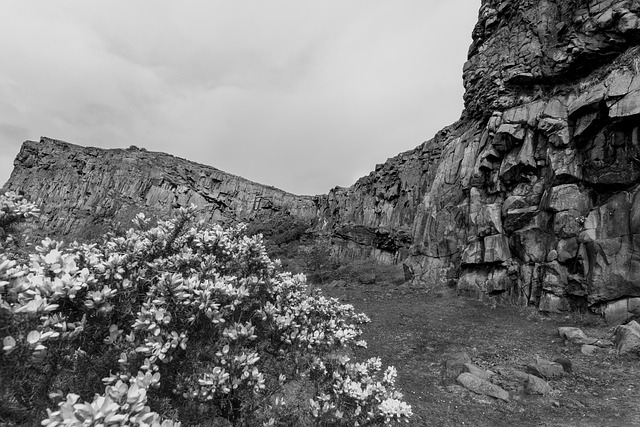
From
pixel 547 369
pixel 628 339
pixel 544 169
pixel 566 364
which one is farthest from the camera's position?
pixel 544 169

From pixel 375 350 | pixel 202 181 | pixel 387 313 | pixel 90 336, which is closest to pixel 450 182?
pixel 387 313

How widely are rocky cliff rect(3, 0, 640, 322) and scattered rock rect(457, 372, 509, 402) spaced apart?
8.89 m

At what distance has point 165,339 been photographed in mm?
3215

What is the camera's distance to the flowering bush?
240 centimetres

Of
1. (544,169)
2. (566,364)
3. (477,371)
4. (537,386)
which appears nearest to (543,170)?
(544,169)

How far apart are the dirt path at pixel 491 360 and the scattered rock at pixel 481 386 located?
0.79 feet

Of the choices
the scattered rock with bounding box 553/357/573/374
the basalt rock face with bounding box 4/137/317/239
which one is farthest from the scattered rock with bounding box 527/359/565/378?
the basalt rock face with bounding box 4/137/317/239

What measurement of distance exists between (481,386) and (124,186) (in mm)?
72185

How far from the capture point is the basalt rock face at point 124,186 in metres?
64.1

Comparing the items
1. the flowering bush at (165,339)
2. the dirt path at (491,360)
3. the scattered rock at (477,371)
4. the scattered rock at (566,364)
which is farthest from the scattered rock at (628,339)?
the flowering bush at (165,339)

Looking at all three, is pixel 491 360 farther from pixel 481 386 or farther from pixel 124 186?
pixel 124 186

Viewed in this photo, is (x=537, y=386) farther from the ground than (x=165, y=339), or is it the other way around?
(x=165, y=339)

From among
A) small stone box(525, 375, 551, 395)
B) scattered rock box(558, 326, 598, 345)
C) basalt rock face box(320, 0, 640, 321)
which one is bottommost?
small stone box(525, 375, 551, 395)

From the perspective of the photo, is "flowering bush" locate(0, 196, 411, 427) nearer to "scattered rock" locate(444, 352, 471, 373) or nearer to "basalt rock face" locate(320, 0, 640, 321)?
"scattered rock" locate(444, 352, 471, 373)
